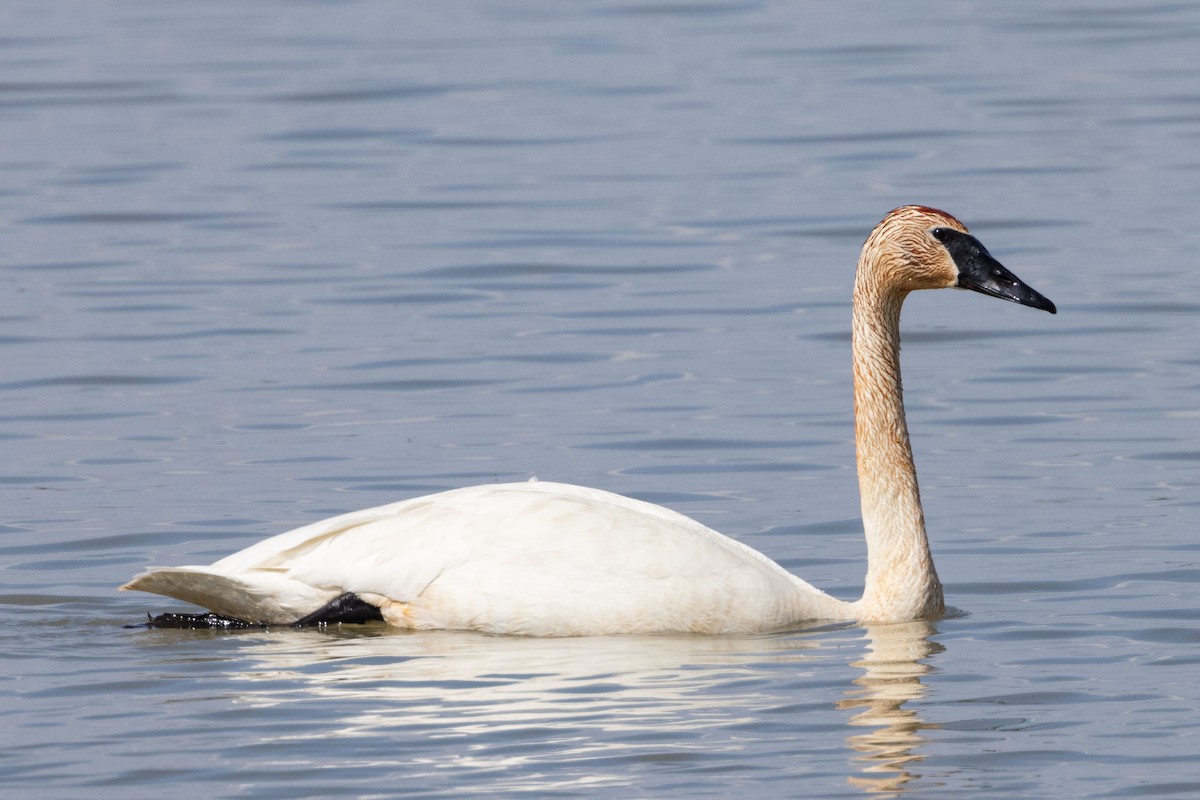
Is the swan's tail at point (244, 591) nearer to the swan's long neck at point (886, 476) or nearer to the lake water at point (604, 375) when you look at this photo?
the lake water at point (604, 375)

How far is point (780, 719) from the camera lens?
330 inches

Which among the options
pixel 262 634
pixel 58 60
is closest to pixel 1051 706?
pixel 262 634

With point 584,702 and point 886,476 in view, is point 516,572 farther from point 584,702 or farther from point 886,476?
point 886,476

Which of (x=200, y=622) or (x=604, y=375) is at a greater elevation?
(x=604, y=375)

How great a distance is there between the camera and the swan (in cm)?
943

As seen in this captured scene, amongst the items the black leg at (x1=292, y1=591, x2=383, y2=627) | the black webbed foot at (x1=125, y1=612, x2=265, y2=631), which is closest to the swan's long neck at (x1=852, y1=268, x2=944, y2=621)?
the black leg at (x1=292, y1=591, x2=383, y2=627)

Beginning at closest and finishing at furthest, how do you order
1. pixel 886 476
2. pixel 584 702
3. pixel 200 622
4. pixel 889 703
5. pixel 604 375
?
pixel 584 702, pixel 889 703, pixel 200 622, pixel 886 476, pixel 604 375

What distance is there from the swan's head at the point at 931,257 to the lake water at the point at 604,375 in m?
1.21

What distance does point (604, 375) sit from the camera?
14.4 meters

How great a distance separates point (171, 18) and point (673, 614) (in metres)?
23.7

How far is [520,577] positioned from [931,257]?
6.68 feet

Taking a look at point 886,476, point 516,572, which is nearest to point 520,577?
point 516,572

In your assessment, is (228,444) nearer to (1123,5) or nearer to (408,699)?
(408,699)

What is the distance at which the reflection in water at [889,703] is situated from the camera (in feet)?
25.8
